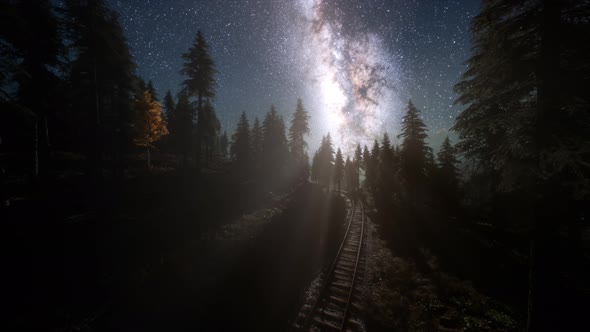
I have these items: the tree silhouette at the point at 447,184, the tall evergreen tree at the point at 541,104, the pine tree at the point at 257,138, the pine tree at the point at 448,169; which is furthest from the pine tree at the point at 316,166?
the tall evergreen tree at the point at 541,104

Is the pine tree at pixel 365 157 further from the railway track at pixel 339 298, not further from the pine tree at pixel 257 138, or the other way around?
the railway track at pixel 339 298

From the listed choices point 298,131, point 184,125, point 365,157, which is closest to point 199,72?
point 184,125

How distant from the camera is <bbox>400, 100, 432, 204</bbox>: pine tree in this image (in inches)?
960

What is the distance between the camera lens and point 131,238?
9727 mm

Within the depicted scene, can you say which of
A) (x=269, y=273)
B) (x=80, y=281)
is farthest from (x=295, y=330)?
(x=80, y=281)

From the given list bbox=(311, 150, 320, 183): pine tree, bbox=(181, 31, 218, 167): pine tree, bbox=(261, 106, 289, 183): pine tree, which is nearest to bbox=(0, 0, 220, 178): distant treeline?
bbox=(181, 31, 218, 167): pine tree

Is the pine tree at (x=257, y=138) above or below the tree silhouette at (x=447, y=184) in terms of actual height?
above

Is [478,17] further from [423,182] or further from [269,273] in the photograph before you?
[423,182]

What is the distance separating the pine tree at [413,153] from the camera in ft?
80.0

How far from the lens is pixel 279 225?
1505 cm

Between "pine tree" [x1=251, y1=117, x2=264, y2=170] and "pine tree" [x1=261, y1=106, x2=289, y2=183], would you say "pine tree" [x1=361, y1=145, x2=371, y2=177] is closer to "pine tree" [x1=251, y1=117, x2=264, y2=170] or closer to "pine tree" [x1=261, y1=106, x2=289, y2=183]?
"pine tree" [x1=261, y1=106, x2=289, y2=183]

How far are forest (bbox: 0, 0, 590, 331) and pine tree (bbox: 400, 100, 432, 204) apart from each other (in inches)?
202

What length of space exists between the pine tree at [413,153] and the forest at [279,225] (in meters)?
5.13

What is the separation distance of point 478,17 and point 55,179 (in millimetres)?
27252
